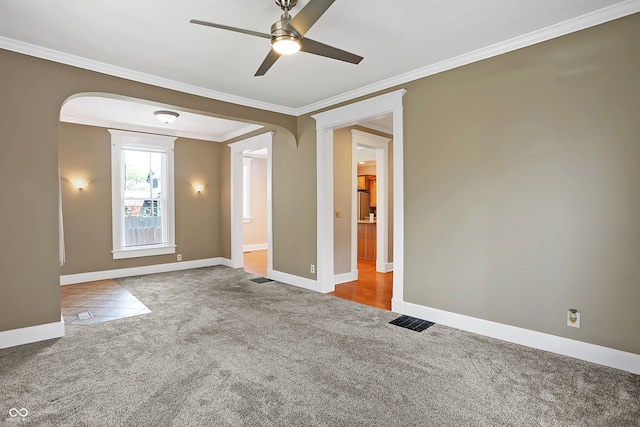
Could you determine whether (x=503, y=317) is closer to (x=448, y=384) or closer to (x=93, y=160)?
(x=448, y=384)

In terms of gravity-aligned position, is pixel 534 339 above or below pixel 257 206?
below

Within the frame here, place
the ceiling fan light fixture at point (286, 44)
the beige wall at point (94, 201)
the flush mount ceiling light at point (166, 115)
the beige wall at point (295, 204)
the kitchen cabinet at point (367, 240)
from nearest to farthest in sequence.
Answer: the ceiling fan light fixture at point (286, 44)
the flush mount ceiling light at point (166, 115)
the beige wall at point (295, 204)
the beige wall at point (94, 201)
the kitchen cabinet at point (367, 240)

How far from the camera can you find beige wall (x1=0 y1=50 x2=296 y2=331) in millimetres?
2930

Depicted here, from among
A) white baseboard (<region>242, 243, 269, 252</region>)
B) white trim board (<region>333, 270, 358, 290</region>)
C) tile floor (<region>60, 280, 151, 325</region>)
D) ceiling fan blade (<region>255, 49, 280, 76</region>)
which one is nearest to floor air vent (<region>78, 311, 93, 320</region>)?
tile floor (<region>60, 280, 151, 325</region>)

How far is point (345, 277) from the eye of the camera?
5496 millimetres

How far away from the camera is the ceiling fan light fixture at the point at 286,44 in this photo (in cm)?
214

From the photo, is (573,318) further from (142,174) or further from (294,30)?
(142,174)

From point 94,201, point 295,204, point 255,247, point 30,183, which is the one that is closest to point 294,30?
point 30,183

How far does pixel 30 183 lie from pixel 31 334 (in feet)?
4.52

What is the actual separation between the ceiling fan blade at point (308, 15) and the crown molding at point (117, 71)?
91.3 inches

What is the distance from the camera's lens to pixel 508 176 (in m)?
3.01

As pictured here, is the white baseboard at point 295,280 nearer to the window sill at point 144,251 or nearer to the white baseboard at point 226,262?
the white baseboard at point 226,262

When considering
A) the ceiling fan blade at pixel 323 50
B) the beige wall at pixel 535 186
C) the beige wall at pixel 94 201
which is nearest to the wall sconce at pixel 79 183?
the beige wall at pixel 94 201

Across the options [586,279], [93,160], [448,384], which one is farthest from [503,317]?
[93,160]
